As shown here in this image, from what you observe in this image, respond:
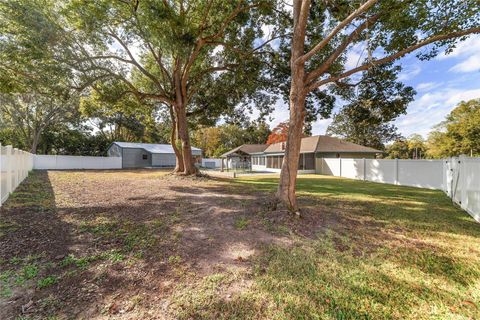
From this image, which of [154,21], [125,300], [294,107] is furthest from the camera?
[154,21]

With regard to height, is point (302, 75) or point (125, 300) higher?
point (302, 75)

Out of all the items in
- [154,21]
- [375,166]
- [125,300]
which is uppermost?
[154,21]

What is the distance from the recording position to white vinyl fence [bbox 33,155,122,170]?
21025 millimetres

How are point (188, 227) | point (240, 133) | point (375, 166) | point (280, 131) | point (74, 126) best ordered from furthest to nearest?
point (240, 133) < point (280, 131) < point (74, 126) < point (375, 166) < point (188, 227)

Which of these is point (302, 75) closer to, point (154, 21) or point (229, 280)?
point (229, 280)

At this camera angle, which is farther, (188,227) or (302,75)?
(302,75)

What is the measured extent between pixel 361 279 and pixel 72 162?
1105 inches

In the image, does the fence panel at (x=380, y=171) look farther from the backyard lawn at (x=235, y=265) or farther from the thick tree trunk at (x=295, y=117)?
the thick tree trunk at (x=295, y=117)

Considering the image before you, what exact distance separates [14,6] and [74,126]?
90.5 feet

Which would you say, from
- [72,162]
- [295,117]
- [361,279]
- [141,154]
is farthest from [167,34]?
[141,154]

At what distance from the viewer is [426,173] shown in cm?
1127

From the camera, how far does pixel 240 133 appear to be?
1781 inches

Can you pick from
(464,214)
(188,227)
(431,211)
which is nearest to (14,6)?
(188,227)

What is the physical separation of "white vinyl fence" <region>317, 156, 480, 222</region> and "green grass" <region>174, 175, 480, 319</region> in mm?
1794
